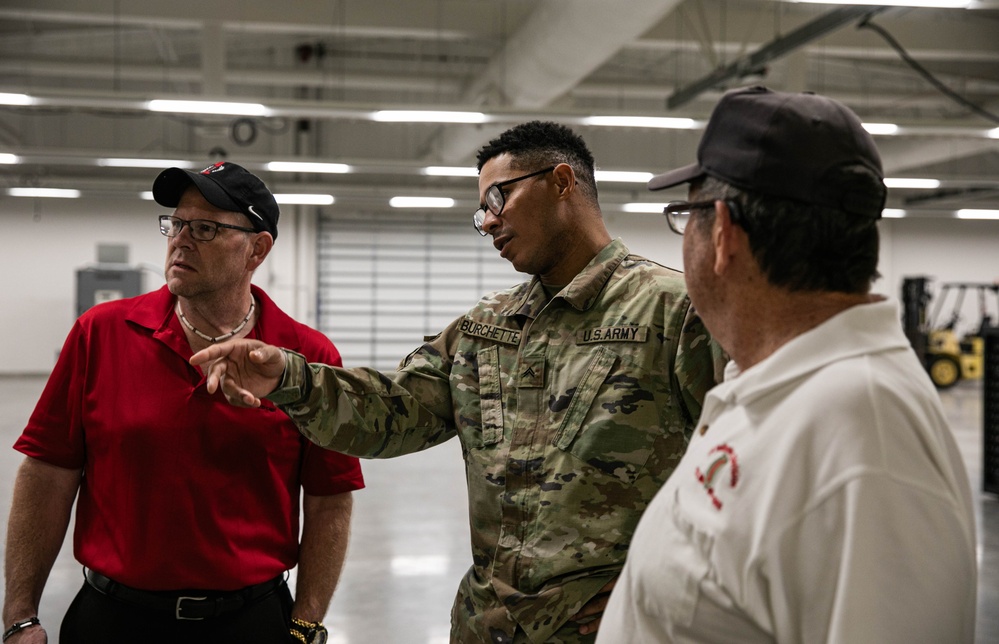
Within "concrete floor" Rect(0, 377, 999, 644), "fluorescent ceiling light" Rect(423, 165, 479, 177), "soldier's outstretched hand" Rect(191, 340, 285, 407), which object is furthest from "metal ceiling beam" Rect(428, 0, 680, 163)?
"soldier's outstretched hand" Rect(191, 340, 285, 407)

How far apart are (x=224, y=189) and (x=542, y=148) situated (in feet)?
2.41

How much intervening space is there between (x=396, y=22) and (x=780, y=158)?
379 inches

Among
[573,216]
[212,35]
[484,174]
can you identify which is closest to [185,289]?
[484,174]

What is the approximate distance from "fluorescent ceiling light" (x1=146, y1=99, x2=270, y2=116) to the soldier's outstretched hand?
6.43 meters

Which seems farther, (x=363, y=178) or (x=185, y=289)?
(x=363, y=178)

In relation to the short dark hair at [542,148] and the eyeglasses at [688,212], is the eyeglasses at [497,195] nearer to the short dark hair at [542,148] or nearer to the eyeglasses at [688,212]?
the short dark hair at [542,148]

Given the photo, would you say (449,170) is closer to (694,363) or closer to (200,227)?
(200,227)

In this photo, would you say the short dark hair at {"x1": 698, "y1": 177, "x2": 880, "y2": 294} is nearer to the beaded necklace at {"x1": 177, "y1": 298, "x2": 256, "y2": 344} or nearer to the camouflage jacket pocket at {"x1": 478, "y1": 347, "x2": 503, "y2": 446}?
the camouflage jacket pocket at {"x1": 478, "y1": 347, "x2": 503, "y2": 446}

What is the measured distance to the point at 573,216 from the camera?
185 cm

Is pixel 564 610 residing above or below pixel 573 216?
below

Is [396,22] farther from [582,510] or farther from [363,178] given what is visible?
[582,510]

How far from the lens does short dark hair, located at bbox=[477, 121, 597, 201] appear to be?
72.2 inches

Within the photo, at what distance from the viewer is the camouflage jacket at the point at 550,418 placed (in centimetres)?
159

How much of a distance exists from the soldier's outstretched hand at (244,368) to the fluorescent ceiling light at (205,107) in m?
6.43
